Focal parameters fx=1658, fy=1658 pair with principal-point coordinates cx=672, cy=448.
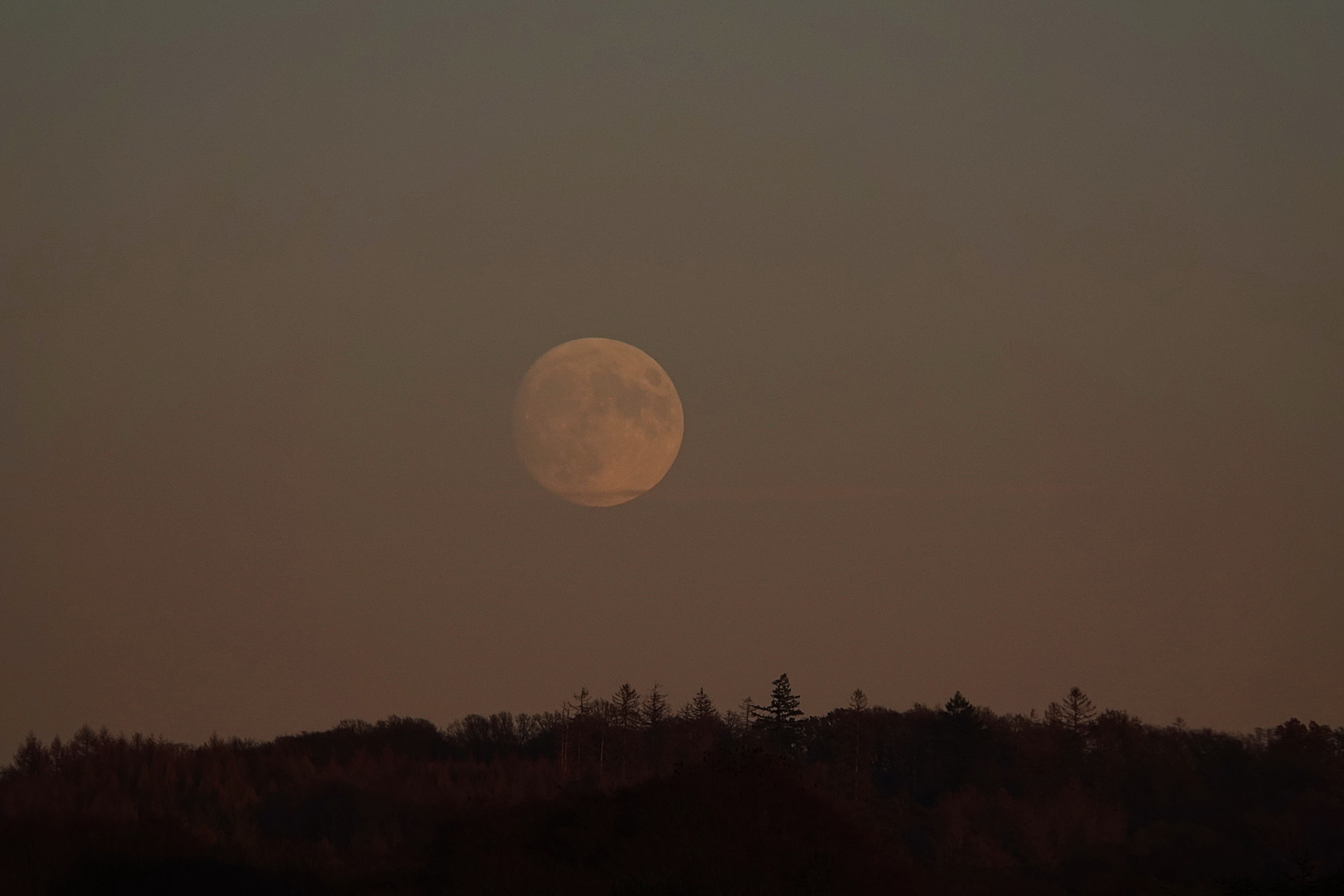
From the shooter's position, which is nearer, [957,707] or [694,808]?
[694,808]

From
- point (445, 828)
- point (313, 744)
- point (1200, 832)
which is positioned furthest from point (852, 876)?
point (313, 744)

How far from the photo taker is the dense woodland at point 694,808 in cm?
5662

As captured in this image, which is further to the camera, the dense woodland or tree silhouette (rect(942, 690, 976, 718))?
tree silhouette (rect(942, 690, 976, 718))

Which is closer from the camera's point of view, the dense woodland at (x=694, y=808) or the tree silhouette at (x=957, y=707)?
the dense woodland at (x=694, y=808)

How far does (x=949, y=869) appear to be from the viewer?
102375mm

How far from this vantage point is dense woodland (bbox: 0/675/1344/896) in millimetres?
56625

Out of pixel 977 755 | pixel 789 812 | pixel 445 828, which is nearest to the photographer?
pixel 789 812

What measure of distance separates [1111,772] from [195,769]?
7936 cm

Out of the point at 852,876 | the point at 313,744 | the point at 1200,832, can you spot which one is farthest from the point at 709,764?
the point at 313,744

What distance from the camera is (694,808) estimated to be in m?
58.1

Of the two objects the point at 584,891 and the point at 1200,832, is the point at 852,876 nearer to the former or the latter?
the point at 584,891

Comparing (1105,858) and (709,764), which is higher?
(709,764)

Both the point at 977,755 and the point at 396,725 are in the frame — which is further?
the point at 396,725

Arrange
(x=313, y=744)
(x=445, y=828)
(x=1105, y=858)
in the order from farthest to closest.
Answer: (x=313, y=744)
(x=1105, y=858)
(x=445, y=828)
